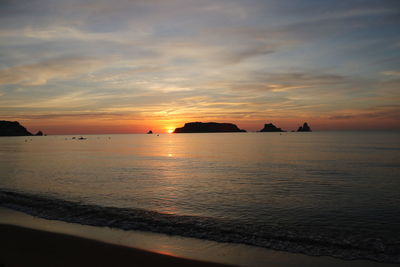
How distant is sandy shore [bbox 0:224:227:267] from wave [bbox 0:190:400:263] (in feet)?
9.01

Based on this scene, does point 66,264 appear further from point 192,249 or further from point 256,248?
point 256,248

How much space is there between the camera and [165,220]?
14703 mm

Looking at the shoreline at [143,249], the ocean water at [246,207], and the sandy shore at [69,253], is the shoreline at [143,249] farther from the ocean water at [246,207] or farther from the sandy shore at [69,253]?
the ocean water at [246,207]

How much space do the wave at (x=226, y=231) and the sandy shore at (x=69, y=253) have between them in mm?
2747

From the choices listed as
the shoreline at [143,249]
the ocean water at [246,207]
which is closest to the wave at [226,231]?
the ocean water at [246,207]

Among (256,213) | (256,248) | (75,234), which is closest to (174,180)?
(256,213)

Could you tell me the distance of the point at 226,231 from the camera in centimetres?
1287

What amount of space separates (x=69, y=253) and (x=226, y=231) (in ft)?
22.2

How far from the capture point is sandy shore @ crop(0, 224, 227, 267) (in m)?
9.11

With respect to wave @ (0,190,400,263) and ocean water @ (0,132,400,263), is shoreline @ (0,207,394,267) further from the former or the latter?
ocean water @ (0,132,400,263)

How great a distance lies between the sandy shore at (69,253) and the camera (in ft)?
29.9

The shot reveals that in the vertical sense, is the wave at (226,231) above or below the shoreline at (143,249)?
below

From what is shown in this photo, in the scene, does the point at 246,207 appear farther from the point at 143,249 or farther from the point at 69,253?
the point at 69,253

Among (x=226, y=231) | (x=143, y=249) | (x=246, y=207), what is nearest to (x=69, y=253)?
(x=143, y=249)
